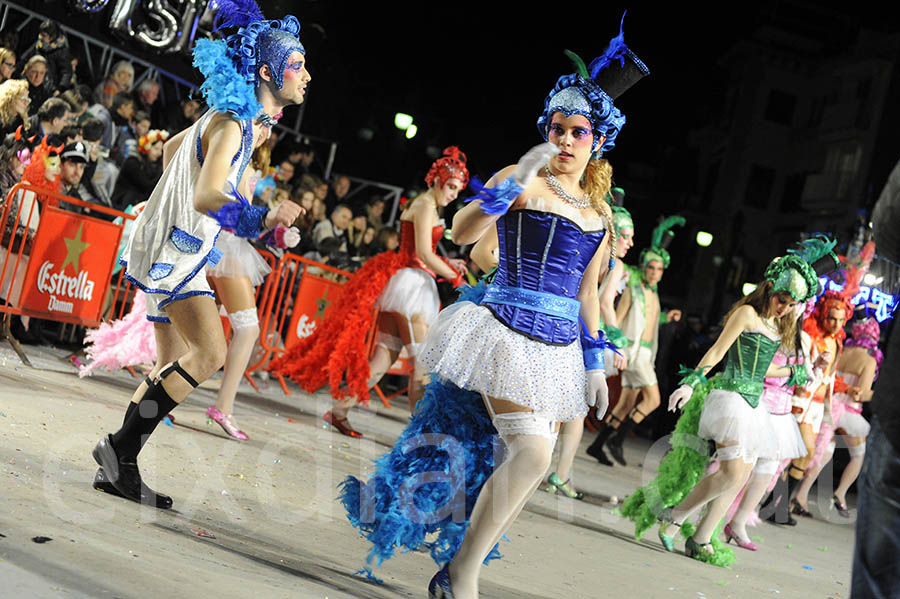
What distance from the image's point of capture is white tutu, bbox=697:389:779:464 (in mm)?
5812

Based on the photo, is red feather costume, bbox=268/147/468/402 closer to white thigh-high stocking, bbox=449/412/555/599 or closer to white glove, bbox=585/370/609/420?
white glove, bbox=585/370/609/420

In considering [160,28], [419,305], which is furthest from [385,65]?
[419,305]

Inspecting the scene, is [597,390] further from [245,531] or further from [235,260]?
[235,260]

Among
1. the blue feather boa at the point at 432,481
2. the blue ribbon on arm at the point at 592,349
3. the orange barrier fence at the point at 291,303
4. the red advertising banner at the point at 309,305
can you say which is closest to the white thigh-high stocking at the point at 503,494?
the blue feather boa at the point at 432,481

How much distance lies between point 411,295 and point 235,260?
1681mm

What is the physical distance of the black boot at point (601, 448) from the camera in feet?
34.1

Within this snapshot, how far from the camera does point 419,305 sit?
758 cm

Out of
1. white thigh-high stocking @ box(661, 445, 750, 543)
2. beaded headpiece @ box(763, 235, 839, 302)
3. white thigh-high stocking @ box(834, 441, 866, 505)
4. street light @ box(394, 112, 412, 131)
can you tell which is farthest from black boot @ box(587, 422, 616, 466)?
street light @ box(394, 112, 412, 131)

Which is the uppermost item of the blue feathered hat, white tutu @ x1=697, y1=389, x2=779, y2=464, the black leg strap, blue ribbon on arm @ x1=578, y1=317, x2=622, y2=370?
the blue feathered hat

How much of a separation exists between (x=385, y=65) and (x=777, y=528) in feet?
35.9

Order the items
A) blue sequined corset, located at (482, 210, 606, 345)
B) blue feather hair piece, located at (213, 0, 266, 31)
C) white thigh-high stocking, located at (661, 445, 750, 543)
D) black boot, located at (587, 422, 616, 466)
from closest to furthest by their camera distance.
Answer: blue sequined corset, located at (482, 210, 606, 345), blue feather hair piece, located at (213, 0, 266, 31), white thigh-high stocking, located at (661, 445, 750, 543), black boot, located at (587, 422, 616, 466)

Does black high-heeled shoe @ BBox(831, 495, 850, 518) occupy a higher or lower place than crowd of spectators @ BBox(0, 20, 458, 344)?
lower

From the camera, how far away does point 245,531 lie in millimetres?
3979

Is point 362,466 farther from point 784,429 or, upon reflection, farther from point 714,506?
point 784,429
